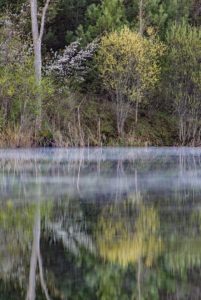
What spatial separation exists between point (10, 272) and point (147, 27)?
88.5 feet

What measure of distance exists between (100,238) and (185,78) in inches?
964

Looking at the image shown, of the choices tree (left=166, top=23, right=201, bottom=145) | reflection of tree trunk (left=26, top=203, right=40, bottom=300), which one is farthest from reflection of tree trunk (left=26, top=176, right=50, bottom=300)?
tree (left=166, top=23, right=201, bottom=145)

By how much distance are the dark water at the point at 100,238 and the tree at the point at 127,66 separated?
56.3ft

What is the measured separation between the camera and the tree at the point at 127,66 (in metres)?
28.7

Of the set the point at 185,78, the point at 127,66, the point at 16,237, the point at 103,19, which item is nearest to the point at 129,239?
the point at 16,237

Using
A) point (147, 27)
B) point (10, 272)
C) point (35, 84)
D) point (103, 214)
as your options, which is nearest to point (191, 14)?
point (147, 27)

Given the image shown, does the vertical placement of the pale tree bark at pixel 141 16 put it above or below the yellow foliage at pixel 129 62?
above

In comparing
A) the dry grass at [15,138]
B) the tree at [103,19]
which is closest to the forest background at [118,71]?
the tree at [103,19]

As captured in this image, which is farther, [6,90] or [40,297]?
[6,90]

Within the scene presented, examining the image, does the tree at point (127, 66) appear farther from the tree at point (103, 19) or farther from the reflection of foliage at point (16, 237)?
the reflection of foliage at point (16, 237)

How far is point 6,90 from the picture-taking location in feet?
80.3

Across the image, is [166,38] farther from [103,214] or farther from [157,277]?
[157,277]

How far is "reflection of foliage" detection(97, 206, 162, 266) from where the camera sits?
5.61 metres

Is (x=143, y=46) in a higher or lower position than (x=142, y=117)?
higher
